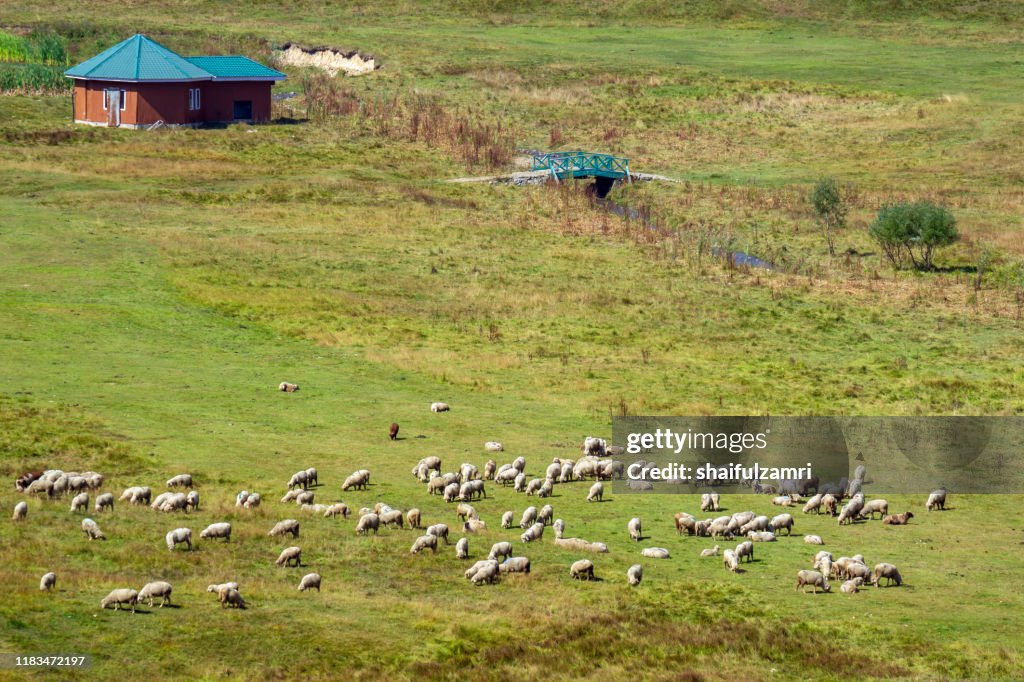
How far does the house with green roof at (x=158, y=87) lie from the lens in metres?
105

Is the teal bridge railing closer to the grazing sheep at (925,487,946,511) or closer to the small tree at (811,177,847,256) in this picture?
the small tree at (811,177,847,256)

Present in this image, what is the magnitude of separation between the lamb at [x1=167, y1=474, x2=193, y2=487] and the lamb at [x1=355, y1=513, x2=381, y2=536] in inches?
226

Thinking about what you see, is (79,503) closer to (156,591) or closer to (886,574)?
(156,591)

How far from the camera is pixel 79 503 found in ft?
120

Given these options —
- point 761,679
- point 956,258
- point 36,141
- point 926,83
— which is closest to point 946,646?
point 761,679

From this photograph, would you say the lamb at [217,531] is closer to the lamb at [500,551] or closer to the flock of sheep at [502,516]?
the flock of sheep at [502,516]

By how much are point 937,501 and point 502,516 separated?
513 inches

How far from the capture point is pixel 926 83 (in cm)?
12619

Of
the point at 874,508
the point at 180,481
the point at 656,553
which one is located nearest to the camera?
the point at 656,553

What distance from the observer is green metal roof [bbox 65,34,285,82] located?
10431 cm

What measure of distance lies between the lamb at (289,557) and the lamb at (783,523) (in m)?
12.8

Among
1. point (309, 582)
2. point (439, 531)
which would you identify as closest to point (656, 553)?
point (439, 531)

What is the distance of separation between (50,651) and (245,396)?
23.4 m

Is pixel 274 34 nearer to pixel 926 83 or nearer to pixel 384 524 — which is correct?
pixel 926 83
